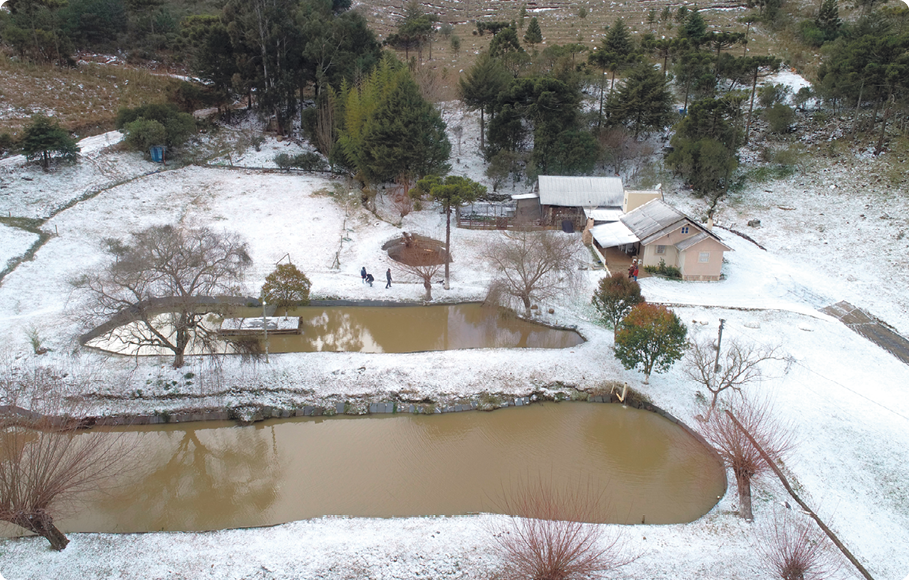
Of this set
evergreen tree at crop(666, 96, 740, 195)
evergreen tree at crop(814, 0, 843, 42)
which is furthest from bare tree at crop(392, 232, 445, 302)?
evergreen tree at crop(814, 0, 843, 42)

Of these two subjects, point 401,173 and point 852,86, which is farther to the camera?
point 852,86

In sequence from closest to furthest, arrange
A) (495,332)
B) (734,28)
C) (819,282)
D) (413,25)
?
1. (495,332)
2. (819,282)
3. (413,25)
4. (734,28)

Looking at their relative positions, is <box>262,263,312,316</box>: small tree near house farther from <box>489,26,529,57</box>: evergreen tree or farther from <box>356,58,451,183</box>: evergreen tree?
<box>489,26,529,57</box>: evergreen tree

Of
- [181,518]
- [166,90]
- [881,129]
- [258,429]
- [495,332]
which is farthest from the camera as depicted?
[166,90]

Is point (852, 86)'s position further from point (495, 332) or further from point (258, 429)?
point (258, 429)

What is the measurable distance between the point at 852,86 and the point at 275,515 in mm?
35218

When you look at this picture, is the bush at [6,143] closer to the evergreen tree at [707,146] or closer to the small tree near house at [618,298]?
the small tree near house at [618,298]

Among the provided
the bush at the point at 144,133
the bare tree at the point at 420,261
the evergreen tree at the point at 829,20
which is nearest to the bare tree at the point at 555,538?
the bare tree at the point at 420,261

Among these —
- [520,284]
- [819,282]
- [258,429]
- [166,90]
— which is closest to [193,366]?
[258,429]

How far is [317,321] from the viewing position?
18.7m

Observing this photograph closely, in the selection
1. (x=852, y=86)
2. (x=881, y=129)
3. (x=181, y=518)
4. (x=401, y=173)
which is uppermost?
(x=852, y=86)

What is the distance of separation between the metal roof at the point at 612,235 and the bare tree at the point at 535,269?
3.56 m

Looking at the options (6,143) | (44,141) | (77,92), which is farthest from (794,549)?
(77,92)

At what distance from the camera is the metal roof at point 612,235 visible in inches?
886
